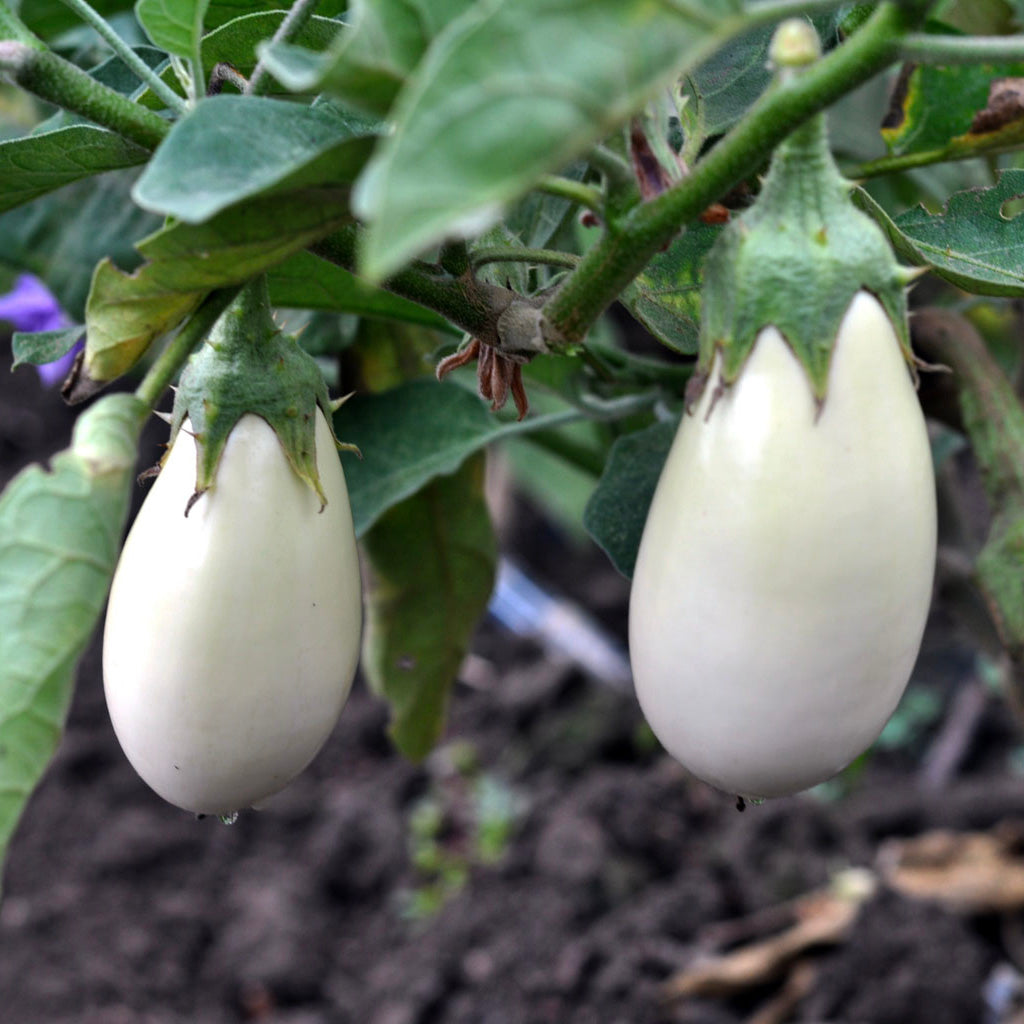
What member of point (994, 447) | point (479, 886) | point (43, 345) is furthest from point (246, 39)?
point (479, 886)

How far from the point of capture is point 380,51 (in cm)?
32

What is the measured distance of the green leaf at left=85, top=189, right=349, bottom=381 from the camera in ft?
1.31

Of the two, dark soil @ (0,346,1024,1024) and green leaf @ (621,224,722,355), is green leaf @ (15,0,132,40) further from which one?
dark soil @ (0,346,1024,1024)

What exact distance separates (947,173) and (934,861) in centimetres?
84

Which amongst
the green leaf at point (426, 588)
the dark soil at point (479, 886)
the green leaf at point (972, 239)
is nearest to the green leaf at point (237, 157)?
the green leaf at point (972, 239)

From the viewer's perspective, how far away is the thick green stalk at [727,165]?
36 centimetres

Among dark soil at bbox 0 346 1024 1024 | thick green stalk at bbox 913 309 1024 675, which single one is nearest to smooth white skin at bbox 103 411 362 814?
thick green stalk at bbox 913 309 1024 675

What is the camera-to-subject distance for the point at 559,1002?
4.62 feet

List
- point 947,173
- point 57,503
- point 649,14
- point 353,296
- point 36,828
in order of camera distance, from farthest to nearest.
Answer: point 36,828 < point 947,173 < point 353,296 < point 57,503 < point 649,14

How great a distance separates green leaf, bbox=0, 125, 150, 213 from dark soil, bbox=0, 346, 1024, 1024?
43.6 inches

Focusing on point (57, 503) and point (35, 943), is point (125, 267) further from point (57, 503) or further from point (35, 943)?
point (35, 943)

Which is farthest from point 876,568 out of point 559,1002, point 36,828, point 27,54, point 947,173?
point 36,828

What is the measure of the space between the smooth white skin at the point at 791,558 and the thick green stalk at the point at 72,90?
219 mm

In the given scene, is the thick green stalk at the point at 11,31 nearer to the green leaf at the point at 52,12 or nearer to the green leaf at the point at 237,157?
the green leaf at the point at 237,157
